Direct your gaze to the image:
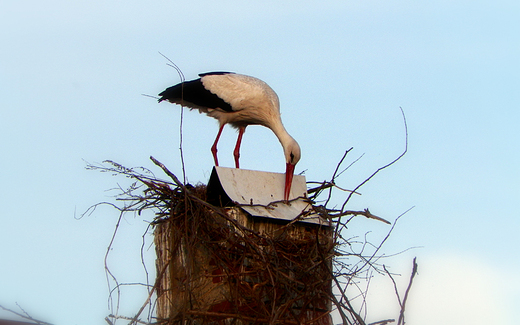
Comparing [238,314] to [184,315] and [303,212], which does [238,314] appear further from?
[303,212]

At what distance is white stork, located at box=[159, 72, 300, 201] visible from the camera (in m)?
7.77

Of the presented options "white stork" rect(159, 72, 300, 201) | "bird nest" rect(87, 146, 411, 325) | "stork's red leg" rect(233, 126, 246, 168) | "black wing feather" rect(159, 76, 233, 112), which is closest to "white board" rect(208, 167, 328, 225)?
"bird nest" rect(87, 146, 411, 325)

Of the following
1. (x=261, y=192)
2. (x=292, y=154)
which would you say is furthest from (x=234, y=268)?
(x=292, y=154)

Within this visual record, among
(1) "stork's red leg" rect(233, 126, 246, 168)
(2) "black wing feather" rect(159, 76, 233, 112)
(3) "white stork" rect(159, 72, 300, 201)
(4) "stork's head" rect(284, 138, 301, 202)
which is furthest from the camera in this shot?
(1) "stork's red leg" rect(233, 126, 246, 168)

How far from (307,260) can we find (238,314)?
596mm

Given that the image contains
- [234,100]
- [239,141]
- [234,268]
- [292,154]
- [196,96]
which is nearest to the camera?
[234,268]

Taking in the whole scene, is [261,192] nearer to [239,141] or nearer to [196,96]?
[196,96]

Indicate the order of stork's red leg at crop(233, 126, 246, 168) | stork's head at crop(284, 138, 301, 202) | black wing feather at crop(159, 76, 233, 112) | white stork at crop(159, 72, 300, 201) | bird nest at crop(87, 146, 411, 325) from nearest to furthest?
1. bird nest at crop(87, 146, 411, 325)
2. stork's head at crop(284, 138, 301, 202)
3. white stork at crop(159, 72, 300, 201)
4. black wing feather at crop(159, 76, 233, 112)
5. stork's red leg at crop(233, 126, 246, 168)

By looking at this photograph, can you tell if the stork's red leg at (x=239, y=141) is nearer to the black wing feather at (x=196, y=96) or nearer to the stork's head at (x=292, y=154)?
the black wing feather at (x=196, y=96)

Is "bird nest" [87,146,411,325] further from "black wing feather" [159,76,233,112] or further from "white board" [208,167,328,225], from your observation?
"black wing feather" [159,76,233,112]

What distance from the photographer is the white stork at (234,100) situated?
7.77 meters

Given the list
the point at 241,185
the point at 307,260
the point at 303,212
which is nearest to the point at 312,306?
the point at 307,260

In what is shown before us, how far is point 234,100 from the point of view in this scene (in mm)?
7918

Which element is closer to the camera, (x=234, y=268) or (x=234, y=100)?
(x=234, y=268)
